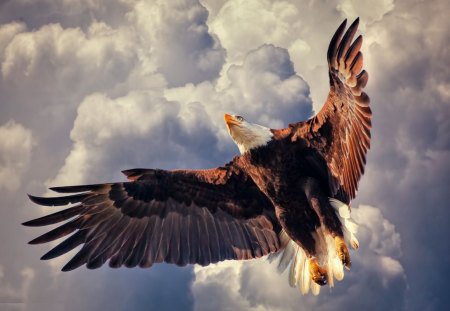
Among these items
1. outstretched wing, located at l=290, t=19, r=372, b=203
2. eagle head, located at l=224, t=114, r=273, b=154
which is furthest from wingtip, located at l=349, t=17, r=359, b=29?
eagle head, located at l=224, t=114, r=273, b=154

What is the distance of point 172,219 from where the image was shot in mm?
11102

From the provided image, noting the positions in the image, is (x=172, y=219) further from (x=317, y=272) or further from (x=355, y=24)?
(x=355, y=24)

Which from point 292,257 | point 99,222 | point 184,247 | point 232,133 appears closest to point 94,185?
point 99,222

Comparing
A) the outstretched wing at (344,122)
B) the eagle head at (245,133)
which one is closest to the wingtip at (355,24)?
the outstretched wing at (344,122)

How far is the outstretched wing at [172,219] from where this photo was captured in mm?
10633

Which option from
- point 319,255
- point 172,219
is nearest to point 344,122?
point 319,255

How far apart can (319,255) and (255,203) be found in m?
1.46

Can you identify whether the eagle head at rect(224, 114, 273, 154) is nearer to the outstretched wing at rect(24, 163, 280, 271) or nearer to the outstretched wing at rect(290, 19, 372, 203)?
the outstretched wing at rect(290, 19, 372, 203)

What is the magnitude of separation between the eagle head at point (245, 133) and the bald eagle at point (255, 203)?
0.01 m

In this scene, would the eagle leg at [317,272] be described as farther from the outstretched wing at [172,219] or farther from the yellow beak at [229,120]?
the yellow beak at [229,120]

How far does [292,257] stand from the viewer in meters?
10.9

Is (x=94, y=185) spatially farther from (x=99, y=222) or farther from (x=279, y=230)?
(x=279, y=230)

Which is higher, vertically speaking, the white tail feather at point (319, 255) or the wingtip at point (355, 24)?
the wingtip at point (355, 24)

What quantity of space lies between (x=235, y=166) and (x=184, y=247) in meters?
1.51
